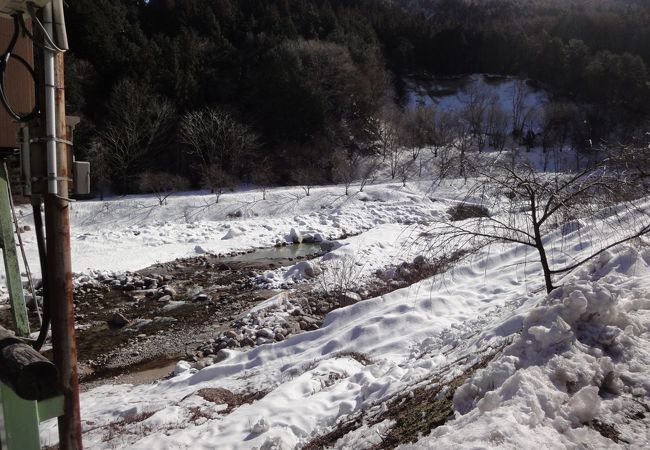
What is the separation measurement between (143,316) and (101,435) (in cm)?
655

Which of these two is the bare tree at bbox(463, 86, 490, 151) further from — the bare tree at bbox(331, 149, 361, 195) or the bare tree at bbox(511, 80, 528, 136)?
the bare tree at bbox(331, 149, 361, 195)

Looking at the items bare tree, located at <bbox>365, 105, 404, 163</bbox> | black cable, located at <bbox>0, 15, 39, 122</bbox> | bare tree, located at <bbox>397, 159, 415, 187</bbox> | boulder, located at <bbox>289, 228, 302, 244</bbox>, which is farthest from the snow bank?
bare tree, located at <bbox>365, 105, 404, 163</bbox>

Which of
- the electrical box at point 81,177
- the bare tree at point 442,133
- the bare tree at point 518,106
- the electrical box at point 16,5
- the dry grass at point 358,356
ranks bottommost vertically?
the dry grass at point 358,356

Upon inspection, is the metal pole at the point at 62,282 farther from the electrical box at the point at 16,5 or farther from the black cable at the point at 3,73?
the electrical box at the point at 16,5

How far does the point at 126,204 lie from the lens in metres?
22.4

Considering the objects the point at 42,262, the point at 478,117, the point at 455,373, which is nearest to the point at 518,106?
the point at 478,117

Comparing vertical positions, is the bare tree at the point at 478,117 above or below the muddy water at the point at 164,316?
above

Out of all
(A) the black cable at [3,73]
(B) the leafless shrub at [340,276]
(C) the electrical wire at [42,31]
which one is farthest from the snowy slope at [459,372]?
(B) the leafless shrub at [340,276]

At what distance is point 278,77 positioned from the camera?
3569 cm

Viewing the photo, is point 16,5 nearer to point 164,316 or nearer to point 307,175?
point 164,316

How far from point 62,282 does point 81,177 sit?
22.8 inches

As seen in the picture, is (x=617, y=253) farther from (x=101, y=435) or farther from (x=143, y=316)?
(x=143, y=316)

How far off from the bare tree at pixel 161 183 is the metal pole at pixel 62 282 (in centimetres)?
2472

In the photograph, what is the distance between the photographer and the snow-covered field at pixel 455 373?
95.0 inches
